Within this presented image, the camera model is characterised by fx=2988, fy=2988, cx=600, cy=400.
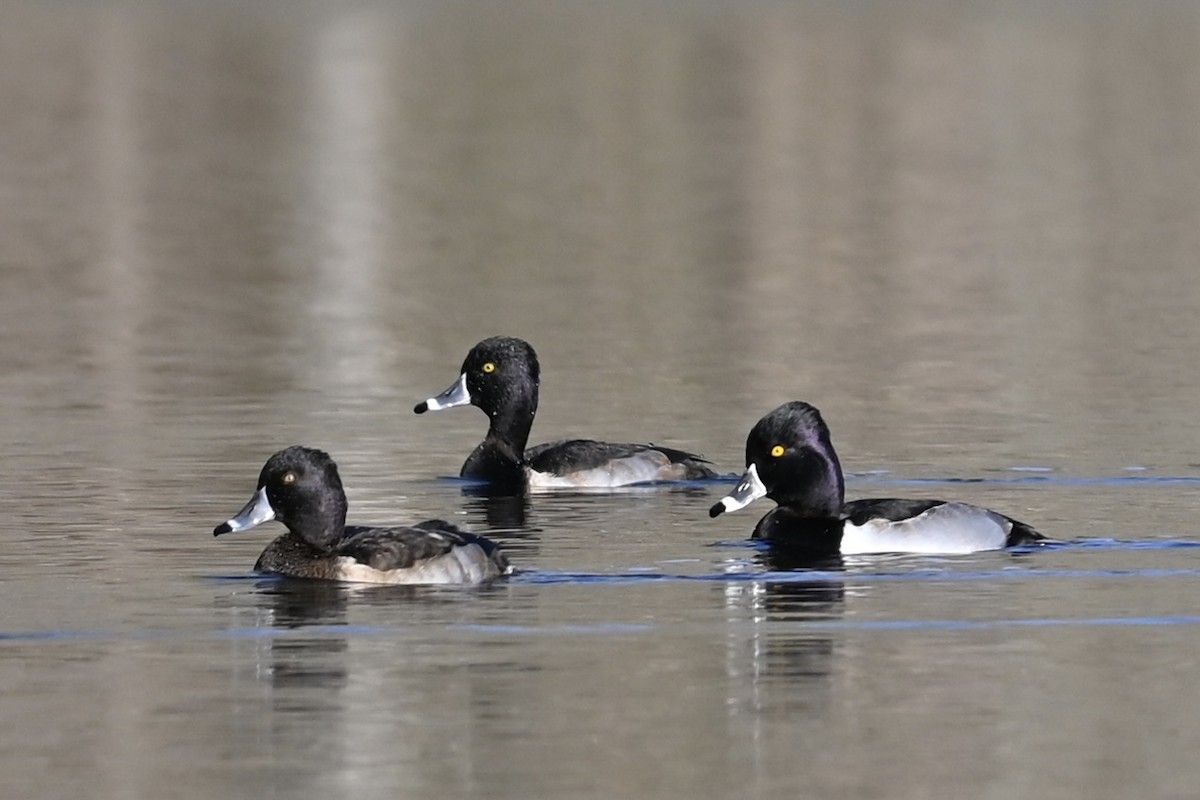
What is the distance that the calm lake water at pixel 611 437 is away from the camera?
40.2 feet

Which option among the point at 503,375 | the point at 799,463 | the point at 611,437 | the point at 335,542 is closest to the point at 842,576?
the point at 799,463

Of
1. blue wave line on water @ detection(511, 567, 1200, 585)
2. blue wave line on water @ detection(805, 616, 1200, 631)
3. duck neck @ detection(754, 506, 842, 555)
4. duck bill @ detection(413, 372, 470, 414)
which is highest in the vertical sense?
duck bill @ detection(413, 372, 470, 414)

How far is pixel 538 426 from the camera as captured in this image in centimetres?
2361

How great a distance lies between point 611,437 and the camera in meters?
22.4

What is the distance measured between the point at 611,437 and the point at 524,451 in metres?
1.62

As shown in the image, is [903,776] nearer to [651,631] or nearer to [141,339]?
[651,631]

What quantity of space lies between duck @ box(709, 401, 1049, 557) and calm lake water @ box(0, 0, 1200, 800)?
11.0 inches

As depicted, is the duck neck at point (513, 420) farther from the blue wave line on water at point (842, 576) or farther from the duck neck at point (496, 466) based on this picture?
the blue wave line on water at point (842, 576)

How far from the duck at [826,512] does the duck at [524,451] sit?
2.60 m

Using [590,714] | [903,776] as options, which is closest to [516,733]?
[590,714]

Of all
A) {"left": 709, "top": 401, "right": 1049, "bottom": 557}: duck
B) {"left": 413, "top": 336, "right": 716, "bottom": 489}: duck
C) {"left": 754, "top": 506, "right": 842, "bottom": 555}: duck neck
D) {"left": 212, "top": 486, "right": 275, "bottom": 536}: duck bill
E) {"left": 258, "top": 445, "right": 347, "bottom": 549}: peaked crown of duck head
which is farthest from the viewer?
{"left": 413, "top": 336, "right": 716, "bottom": 489}: duck

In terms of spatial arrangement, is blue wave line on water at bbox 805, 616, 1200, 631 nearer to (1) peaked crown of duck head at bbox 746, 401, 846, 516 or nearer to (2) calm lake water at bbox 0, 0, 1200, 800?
(2) calm lake water at bbox 0, 0, 1200, 800

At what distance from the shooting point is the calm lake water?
1224 cm

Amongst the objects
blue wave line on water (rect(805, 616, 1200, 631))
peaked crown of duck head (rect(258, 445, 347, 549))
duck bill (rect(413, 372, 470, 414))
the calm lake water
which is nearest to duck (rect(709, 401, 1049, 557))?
the calm lake water
